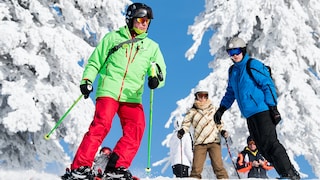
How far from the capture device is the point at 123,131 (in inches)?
218

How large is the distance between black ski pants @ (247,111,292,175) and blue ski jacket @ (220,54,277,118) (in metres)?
0.10

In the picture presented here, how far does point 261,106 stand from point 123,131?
1581 millimetres

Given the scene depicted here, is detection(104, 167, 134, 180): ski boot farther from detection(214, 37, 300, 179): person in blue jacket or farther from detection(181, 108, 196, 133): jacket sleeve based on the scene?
detection(181, 108, 196, 133): jacket sleeve

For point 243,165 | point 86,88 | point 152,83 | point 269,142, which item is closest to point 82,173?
point 86,88

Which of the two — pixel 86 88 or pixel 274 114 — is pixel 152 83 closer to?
pixel 86 88

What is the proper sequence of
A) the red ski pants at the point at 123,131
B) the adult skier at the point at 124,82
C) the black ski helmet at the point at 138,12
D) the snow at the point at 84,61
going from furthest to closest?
the snow at the point at 84,61, the black ski helmet at the point at 138,12, the adult skier at the point at 124,82, the red ski pants at the point at 123,131

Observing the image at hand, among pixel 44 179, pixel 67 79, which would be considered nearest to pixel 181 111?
pixel 67 79

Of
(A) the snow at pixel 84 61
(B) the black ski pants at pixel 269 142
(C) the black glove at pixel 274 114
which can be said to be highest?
(A) the snow at pixel 84 61

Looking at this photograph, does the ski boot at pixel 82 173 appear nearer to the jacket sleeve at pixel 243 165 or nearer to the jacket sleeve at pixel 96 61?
the jacket sleeve at pixel 96 61

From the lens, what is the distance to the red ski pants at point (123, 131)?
204 inches

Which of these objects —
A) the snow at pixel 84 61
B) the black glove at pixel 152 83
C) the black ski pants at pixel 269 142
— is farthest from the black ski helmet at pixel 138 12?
the snow at pixel 84 61

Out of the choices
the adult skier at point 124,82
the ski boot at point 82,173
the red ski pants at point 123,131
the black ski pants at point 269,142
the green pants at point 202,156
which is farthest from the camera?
the green pants at point 202,156

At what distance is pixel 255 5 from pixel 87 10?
4.91 m

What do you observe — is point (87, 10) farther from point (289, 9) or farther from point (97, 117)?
point (97, 117)
